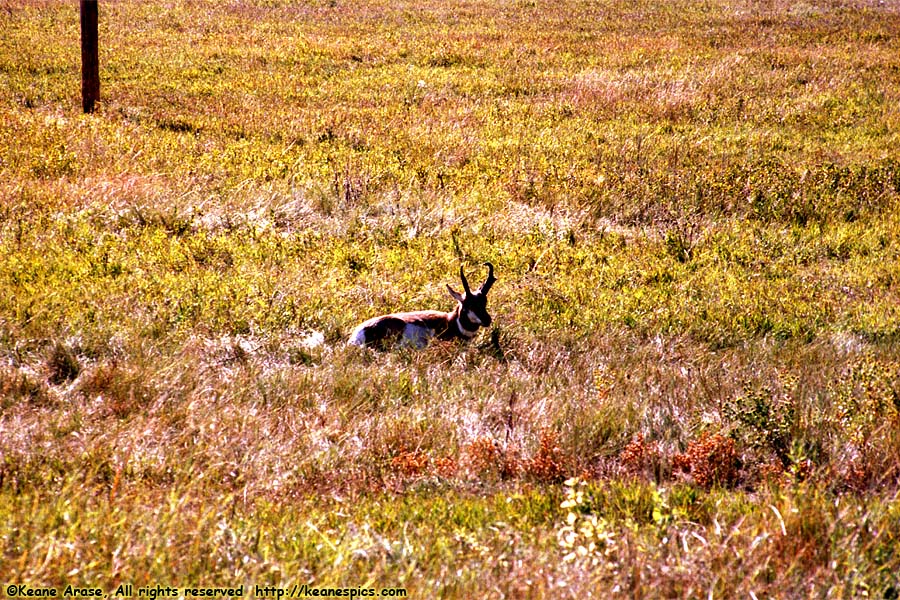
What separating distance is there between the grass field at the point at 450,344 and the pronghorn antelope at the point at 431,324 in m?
0.22

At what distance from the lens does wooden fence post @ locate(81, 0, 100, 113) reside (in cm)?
1593

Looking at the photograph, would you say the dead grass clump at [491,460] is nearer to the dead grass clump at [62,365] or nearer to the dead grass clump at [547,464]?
the dead grass clump at [547,464]

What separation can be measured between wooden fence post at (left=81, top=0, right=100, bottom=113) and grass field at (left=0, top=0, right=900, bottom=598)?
0.28 meters

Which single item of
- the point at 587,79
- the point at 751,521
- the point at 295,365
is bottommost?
the point at 295,365

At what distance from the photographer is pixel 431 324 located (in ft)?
27.9

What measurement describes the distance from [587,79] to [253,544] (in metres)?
17.9

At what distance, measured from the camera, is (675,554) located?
460 cm

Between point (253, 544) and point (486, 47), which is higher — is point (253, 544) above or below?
below

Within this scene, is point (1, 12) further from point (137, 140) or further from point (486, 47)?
point (137, 140)

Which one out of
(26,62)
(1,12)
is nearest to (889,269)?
(26,62)

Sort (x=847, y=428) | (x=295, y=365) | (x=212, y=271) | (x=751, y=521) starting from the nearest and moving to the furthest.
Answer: (x=751, y=521) → (x=847, y=428) → (x=295, y=365) → (x=212, y=271)

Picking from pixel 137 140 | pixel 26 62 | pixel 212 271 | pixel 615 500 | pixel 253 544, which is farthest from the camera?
pixel 26 62

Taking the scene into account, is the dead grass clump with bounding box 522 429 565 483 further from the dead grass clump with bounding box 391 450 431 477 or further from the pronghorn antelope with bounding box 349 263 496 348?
the pronghorn antelope with bounding box 349 263 496 348

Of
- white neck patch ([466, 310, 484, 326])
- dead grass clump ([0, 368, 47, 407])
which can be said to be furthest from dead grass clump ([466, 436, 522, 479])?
dead grass clump ([0, 368, 47, 407])
